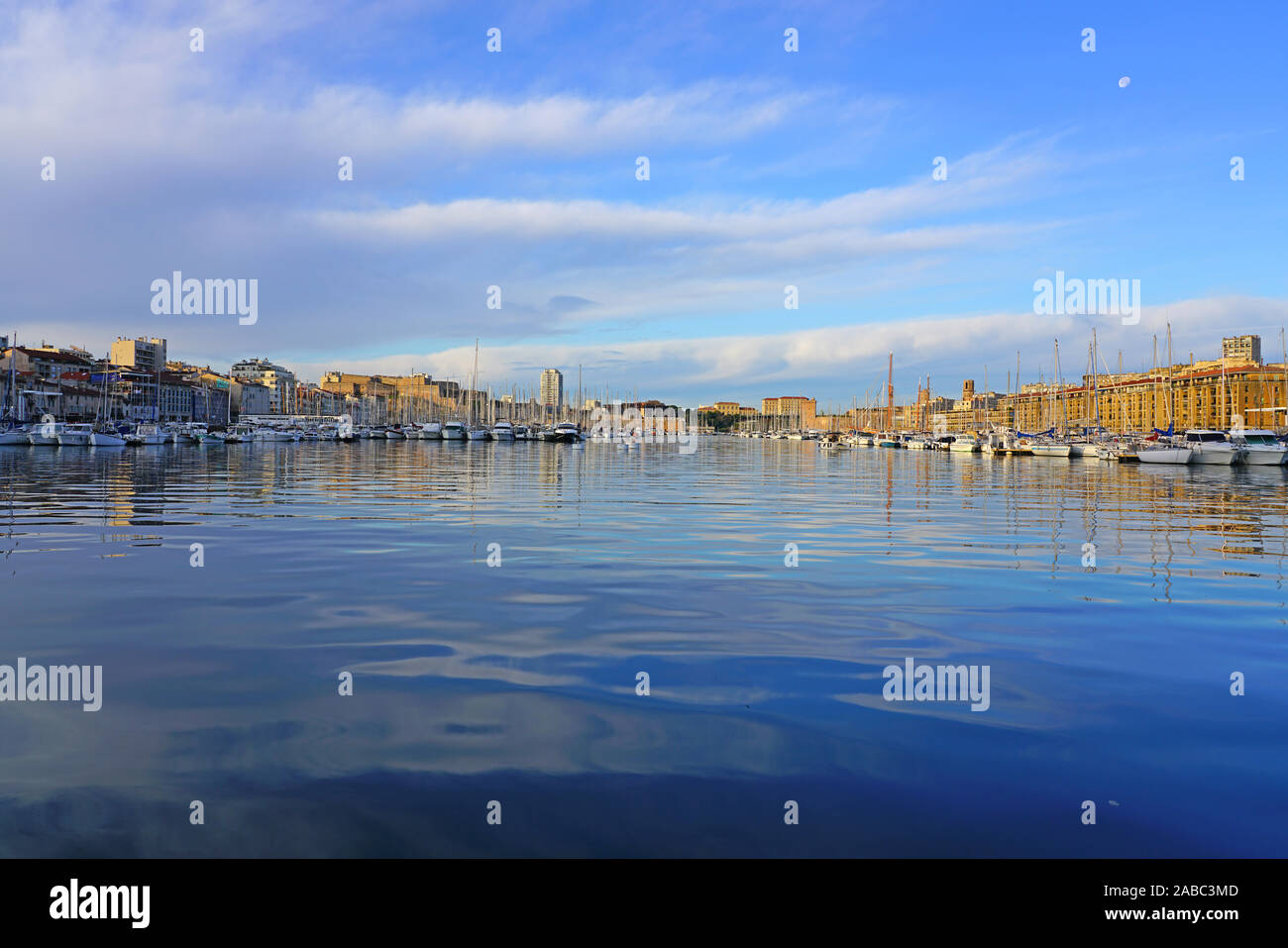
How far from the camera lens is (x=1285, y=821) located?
5152mm

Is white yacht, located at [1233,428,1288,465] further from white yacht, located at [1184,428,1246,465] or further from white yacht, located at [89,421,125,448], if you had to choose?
white yacht, located at [89,421,125,448]

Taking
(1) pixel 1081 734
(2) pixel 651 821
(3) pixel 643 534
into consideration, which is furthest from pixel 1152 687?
(3) pixel 643 534

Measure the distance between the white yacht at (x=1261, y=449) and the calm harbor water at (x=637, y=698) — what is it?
54.9 meters

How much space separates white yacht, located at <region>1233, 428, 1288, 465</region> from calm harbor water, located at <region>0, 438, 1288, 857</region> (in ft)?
180

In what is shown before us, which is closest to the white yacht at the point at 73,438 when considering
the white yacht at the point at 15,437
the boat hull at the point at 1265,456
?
the white yacht at the point at 15,437

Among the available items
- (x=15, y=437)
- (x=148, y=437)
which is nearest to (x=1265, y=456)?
(x=148, y=437)

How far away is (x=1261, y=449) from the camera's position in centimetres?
6353

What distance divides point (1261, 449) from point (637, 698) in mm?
71990

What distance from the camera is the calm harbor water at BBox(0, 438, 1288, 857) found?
5.09m

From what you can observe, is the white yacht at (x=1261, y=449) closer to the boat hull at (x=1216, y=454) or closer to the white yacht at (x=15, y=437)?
the boat hull at (x=1216, y=454)
